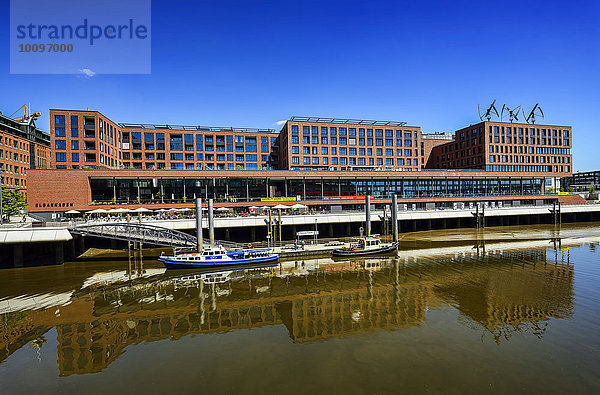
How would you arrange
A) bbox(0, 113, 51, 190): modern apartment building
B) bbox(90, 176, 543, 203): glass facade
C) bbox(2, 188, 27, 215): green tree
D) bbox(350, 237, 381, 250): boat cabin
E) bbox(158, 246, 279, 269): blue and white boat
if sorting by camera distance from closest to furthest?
bbox(158, 246, 279, 269): blue and white boat, bbox(350, 237, 381, 250): boat cabin, bbox(90, 176, 543, 203): glass facade, bbox(2, 188, 27, 215): green tree, bbox(0, 113, 51, 190): modern apartment building

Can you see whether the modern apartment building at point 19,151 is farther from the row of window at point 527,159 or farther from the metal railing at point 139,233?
the row of window at point 527,159

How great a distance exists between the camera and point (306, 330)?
21.8 metres

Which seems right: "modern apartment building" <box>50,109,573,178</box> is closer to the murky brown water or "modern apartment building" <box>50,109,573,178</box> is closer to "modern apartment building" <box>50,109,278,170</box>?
"modern apartment building" <box>50,109,278,170</box>

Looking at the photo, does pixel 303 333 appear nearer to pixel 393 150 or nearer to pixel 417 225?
pixel 417 225

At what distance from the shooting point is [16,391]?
15633mm

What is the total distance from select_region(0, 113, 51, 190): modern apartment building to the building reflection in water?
267ft

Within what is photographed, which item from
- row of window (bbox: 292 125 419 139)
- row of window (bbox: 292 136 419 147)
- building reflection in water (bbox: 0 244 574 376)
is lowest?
building reflection in water (bbox: 0 244 574 376)

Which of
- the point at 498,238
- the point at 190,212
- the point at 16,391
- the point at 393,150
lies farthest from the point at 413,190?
the point at 16,391

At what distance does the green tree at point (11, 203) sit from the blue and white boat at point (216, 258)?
58382 millimetres

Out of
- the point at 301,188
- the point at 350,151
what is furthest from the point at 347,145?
the point at 301,188

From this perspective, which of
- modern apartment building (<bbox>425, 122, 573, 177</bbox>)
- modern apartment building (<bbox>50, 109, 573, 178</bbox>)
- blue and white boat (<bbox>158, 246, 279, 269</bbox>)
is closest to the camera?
blue and white boat (<bbox>158, 246, 279, 269</bbox>)

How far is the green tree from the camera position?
71.6 metres

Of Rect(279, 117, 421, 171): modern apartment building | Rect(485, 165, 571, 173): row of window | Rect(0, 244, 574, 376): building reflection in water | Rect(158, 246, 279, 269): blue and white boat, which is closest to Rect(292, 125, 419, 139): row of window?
Rect(279, 117, 421, 171): modern apartment building

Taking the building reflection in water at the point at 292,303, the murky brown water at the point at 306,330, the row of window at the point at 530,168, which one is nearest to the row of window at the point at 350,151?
the row of window at the point at 530,168
